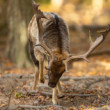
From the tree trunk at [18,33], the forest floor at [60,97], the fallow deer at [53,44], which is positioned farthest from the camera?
the tree trunk at [18,33]

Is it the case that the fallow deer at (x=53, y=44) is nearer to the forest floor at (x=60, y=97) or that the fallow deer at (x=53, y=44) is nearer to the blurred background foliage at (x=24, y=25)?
the forest floor at (x=60, y=97)

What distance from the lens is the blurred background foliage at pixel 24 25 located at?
12164mm

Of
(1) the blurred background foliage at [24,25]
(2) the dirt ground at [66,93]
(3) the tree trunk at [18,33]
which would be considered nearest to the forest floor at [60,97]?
(2) the dirt ground at [66,93]

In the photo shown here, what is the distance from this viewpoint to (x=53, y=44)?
22.8 ft

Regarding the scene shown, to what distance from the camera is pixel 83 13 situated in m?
27.1

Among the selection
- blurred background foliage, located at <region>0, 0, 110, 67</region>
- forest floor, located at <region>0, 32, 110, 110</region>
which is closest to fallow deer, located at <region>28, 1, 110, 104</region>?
forest floor, located at <region>0, 32, 110, 110</region>

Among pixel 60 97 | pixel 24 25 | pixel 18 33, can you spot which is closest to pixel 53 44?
pixel 60 97

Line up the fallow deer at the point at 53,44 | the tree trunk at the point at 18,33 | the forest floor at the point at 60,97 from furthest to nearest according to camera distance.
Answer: the tree trunk at the point at 18,33
the fallow deer at the point at 53,44
the forest floor at the point at 60,97

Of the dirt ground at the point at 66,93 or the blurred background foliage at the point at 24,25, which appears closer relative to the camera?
the dirt ground at the point at 66,93

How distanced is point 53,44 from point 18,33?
5932mm

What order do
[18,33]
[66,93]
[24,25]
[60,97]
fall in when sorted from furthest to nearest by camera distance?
[18,33] < [24,25] < [66,93] < [60,97]

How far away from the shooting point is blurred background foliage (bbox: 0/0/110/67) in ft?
39.9

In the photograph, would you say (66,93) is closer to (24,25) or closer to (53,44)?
(53,44)

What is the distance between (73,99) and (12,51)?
6672 mm
